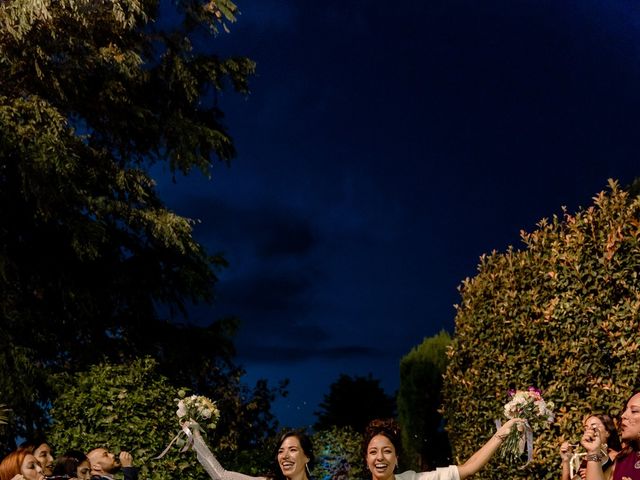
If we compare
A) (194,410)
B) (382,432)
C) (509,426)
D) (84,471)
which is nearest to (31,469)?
(84,471)

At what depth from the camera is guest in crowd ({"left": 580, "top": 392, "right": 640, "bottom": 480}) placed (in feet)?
16.0

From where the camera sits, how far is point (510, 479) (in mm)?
8422

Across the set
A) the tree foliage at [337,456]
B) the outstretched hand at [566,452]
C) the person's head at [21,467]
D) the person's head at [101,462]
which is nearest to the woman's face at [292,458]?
the outstretched hand at [566,452]

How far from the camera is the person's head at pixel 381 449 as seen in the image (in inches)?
191

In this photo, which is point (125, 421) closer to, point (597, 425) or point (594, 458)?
point (597, 425)

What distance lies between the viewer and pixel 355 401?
2194cm

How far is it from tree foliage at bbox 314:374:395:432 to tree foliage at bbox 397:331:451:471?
5.17m

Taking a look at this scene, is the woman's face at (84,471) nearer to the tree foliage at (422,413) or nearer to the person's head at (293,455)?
the person's head at (293,455)

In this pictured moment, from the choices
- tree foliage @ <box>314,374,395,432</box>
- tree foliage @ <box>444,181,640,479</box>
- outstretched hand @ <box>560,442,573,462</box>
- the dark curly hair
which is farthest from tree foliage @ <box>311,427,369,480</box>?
tree foliage @ <box>314,374,395,432</box>

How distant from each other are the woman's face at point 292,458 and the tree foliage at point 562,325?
348cm

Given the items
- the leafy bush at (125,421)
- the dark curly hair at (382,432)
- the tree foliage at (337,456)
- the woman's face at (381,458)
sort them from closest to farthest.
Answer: the woman's face at (381,458) → the dark curly hair at (382,432) → the leafy bush at (125,421) → the tree foliage at (337,456)

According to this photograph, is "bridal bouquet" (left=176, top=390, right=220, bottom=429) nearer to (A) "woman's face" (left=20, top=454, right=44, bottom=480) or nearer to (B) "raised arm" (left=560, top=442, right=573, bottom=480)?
(A) "woman's face" (left=20, top=454, right=44, bottom=480)

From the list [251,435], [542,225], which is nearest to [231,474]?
[542,225]

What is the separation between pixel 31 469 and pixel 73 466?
0.62 metres
